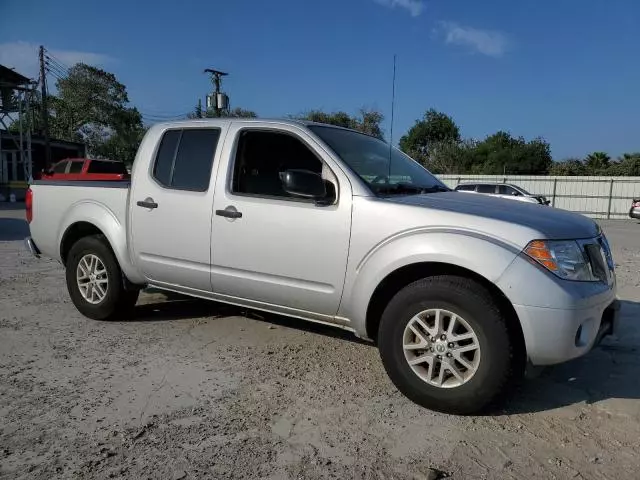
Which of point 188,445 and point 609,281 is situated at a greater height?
point 609,281

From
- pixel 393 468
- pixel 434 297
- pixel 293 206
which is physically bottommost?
pixel 393 468

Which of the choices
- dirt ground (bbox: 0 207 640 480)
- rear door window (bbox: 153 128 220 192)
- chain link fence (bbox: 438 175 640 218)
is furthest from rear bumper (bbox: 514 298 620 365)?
chain link fence (bbox: 438 175 640 218)

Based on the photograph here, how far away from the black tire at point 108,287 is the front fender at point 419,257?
2409mm

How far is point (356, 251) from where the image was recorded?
11.7 feet

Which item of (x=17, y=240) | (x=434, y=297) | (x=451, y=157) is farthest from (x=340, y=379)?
(x=451, y=157)

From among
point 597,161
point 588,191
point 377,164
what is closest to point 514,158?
point 597,161

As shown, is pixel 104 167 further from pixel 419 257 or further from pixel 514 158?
pixel 514 158

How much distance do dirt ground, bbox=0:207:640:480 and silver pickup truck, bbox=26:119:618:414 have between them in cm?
36

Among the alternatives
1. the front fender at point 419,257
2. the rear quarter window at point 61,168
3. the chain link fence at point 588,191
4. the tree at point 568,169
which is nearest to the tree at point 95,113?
the rear quarter window at point 61,168

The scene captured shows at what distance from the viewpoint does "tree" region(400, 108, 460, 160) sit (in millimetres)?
48631

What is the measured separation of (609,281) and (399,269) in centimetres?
138

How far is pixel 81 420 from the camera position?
3.12m

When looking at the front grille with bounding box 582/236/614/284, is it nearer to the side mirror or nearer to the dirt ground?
the dirt ground

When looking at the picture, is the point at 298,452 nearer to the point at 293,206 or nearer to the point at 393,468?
the point at 393,468
